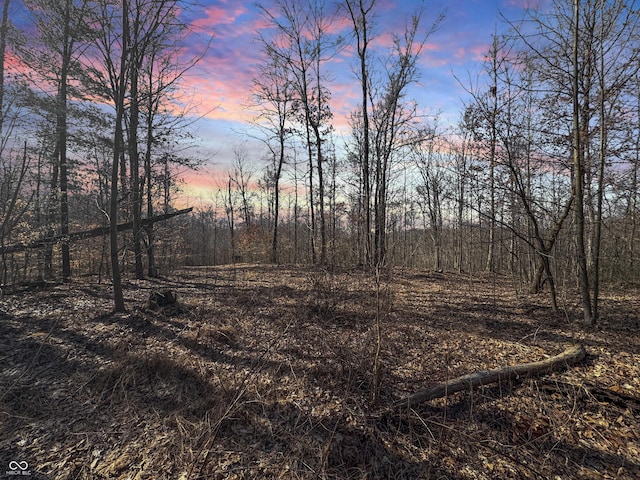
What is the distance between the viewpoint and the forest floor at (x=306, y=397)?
2.67 metres

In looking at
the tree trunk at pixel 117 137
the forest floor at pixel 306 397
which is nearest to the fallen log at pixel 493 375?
the forest floor at pixel 306 397

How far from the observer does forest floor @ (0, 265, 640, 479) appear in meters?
2.67

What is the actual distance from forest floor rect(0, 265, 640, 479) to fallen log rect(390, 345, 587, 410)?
98mm

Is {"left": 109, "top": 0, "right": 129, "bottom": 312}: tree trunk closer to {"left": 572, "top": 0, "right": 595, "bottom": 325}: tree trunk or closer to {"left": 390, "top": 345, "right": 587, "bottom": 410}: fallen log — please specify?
{"left": 390, "top": 345, "right": 587, "bottom": 410}: fallen log

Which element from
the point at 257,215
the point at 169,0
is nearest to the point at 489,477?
the point at 169,0

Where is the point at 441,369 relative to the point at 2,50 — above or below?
below

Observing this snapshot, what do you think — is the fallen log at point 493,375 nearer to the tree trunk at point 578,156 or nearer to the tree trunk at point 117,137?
the tree trunk at point 578,156

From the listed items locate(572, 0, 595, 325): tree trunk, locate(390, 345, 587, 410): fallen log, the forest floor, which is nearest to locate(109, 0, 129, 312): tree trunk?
the forest floor

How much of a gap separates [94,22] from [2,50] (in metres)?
1.74

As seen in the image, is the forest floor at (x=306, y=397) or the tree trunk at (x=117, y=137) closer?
the forest floor at (x=306, y=397)

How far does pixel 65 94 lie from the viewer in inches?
400

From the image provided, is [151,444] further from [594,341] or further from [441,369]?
[594,341]

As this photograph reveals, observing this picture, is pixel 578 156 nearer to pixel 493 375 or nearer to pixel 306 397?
pixel 493 375

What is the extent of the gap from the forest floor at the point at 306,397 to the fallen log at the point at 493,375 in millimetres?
98
